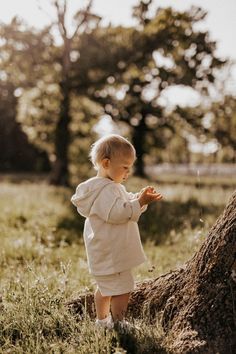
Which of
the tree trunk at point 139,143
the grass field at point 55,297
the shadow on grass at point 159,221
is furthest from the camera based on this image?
the tree trunk at point 139,143

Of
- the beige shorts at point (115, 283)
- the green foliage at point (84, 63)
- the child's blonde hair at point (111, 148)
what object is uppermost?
the green foliage at point (84, 63)

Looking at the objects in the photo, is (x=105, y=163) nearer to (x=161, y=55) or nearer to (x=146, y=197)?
(x=146, y=197)

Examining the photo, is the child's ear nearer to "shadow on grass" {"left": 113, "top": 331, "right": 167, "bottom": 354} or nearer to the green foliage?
"shadow on grass" {"left": 113, "top": 331, "right": 167, "bottom": 354}

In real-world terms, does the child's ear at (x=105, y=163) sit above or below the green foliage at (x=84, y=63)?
below

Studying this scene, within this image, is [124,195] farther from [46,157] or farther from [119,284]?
[46,157]

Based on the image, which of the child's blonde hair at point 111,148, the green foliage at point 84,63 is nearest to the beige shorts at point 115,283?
the child's blonde hair at point 111,148

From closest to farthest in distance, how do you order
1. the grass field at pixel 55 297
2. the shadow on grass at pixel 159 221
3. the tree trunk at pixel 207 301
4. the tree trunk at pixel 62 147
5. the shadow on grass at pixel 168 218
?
the tree trunk at pixel 207 301 < the grass field at pixel 55 297 < the shadow on grass at pixel 159 221 < the shadow on grass at pixel 168 218 < the tree trunk at pixel 62 147

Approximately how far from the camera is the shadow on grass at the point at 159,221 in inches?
357

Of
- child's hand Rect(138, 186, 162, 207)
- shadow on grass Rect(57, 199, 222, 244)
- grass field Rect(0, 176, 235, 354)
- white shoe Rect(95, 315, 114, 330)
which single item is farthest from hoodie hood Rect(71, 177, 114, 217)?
shadow on grass Rect(57, 199, 222, 244)

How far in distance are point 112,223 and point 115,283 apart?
1.49 feet

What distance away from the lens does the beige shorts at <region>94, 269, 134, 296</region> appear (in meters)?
3.89

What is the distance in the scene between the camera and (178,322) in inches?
141

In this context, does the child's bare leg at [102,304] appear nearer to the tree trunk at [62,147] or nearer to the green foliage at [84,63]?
the green foliage at [84,63]

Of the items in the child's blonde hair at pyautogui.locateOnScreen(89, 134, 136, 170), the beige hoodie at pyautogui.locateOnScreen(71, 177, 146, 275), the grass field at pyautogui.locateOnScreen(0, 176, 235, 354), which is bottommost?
the grass field at pyautogui.locateOnScreen(0, 176, 235, 354)
